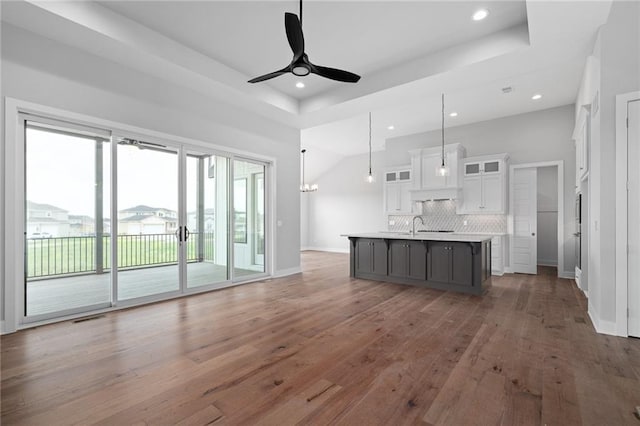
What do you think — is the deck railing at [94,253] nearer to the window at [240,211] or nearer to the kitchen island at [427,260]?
the window at [240,211]

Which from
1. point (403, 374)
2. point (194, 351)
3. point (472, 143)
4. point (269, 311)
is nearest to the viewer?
point (403, 374)

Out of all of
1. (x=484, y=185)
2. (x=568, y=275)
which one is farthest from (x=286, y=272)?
(x=568, y=275)

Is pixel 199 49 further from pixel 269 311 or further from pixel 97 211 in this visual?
pixel 269 311

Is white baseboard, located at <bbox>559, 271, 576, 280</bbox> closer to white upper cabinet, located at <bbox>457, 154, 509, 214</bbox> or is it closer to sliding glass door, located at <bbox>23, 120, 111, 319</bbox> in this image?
white upper cabinet, located at <bbox>457, 154, 509, 214</bbox>

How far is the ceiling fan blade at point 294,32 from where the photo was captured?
2.53 meters

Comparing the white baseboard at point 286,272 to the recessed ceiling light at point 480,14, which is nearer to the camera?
the recessed ceiling light at point 480,14

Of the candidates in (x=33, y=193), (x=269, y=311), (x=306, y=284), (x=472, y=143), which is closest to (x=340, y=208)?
(x=472, y=143)

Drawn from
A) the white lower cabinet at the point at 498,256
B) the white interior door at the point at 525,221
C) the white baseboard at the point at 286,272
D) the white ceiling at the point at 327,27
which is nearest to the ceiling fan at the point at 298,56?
the white ceiling at the point at 327,27

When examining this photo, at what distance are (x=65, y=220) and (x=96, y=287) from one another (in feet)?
3.06

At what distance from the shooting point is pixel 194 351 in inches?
106

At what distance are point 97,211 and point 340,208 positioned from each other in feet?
26.9

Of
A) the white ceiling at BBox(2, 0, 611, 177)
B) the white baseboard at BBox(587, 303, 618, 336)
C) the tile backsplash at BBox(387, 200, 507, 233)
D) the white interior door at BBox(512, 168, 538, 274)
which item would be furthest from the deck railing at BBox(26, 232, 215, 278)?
the white interior door at BBox(512, 168, 538, 274)

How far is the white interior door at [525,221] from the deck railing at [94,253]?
6597mm

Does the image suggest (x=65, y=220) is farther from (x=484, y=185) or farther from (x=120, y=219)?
(x=484, y=185)
